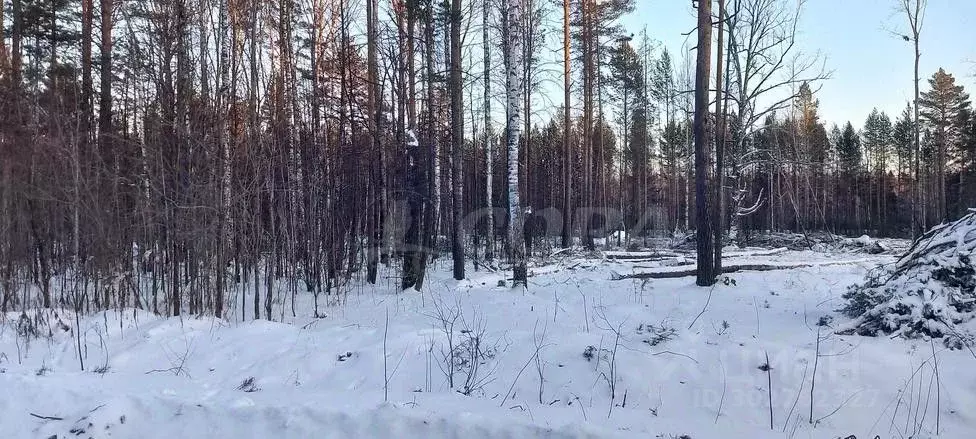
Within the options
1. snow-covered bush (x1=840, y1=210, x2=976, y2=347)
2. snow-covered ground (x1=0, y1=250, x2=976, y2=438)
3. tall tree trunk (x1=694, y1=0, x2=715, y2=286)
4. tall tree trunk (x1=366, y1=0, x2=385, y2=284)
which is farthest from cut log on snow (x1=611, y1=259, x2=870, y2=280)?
tall tree trunk (x1=366, y1=0, x2=385, y2=284)

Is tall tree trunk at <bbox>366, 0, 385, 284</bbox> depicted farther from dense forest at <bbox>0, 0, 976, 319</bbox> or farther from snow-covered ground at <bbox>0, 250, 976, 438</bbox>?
snow-covered ground at <bbox>0, 250, 976, 438</bbox>

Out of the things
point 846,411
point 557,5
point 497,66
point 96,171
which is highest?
point 557,5

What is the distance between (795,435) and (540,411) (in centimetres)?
171

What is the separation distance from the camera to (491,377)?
4785 millimetres

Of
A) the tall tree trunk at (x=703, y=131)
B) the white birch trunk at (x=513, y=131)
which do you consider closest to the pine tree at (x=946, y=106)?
the tall tree trunk at (x=703, y=131)

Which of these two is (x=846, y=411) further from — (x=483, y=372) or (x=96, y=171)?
(x=96, y=171)

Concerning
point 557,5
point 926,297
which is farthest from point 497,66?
point 926,297

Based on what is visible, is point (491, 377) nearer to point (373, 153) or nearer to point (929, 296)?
point (929, 296)

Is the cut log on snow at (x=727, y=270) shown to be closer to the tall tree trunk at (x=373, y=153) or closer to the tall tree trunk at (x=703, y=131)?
the tall tree trunk at (x=703, y=131)

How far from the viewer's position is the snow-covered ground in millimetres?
3516

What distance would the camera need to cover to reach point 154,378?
14.6 ft

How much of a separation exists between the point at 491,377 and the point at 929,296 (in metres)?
4.62

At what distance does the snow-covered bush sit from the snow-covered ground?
0.27m

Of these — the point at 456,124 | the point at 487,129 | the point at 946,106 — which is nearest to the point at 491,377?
the point at 456,124
